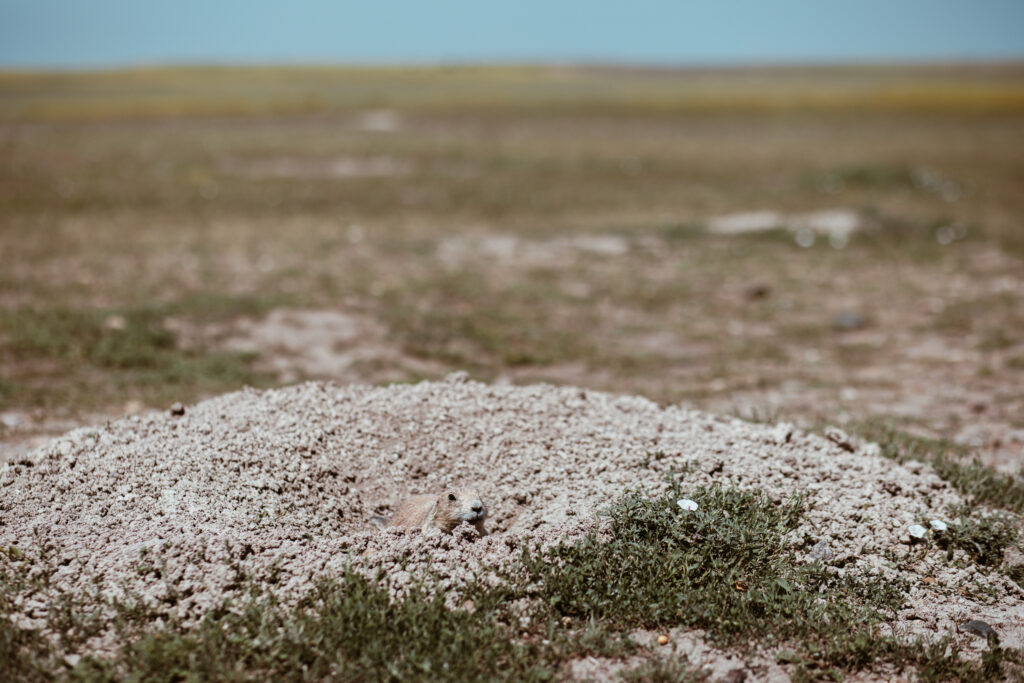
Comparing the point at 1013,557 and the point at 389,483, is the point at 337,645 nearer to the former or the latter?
the point at 389,483

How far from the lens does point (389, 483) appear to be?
15.5 ft

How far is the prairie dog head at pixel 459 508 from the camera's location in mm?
4227

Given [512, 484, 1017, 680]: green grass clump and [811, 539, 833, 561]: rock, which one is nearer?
[512, 484, 1017, 680]: green grass clump

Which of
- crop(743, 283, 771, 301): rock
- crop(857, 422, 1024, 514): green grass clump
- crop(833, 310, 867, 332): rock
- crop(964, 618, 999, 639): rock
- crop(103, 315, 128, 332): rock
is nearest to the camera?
crop(964, 618, 999, 639): rock

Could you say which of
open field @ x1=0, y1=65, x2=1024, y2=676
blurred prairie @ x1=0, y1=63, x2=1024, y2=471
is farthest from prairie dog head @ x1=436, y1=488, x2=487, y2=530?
blurred prairie @ x1=0, y1=63, x2=1024, y2=471

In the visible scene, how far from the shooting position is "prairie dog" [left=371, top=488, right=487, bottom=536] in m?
4.22

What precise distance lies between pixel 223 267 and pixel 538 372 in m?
5.26

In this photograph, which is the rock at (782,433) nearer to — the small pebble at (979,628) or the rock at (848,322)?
the small pebble at (979,628)

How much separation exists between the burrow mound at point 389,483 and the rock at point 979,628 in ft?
0.22

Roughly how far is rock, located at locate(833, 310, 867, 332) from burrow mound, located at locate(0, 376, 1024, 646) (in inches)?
170

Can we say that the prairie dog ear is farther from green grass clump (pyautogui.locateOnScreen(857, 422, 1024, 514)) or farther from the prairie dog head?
green grass clump (pyautogui.locateOnScreen(857, 422, 1024, 514))

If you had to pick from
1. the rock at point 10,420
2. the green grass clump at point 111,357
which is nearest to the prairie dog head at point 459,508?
the green grass clump at point 111,357

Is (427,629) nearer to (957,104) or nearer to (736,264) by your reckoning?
(736,264)

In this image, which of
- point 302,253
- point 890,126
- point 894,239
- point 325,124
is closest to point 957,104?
point 890,126
